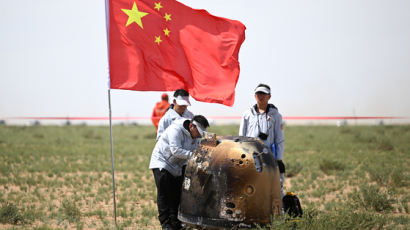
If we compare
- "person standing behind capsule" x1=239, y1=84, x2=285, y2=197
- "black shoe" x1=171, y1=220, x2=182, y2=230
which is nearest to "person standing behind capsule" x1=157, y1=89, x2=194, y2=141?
Result: "person standing behind capsule" x1=239, y1=84, x2=285, y2=197

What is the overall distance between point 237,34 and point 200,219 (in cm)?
411

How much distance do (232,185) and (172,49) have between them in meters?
3.65

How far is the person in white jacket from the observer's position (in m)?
6.62

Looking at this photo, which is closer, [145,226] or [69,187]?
[145,226]

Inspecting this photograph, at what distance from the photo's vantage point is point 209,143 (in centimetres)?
593

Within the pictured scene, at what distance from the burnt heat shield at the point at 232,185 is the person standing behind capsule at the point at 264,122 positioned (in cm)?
150

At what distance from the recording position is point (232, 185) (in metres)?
5.57

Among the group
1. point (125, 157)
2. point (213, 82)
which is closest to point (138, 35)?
point (213, 82)

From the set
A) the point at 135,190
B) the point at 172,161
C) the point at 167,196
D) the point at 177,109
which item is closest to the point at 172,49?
the point at 177,109

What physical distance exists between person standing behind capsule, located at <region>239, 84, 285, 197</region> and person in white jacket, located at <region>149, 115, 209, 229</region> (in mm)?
1046

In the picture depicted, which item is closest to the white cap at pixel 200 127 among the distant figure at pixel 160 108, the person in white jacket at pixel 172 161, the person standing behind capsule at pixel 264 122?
the person in white jacket at pixel 172 161

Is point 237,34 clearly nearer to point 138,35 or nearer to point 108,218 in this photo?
point 138,35

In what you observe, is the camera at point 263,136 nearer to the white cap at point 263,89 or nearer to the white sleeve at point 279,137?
the white sleeve at point 279,137

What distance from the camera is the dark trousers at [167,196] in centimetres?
689
